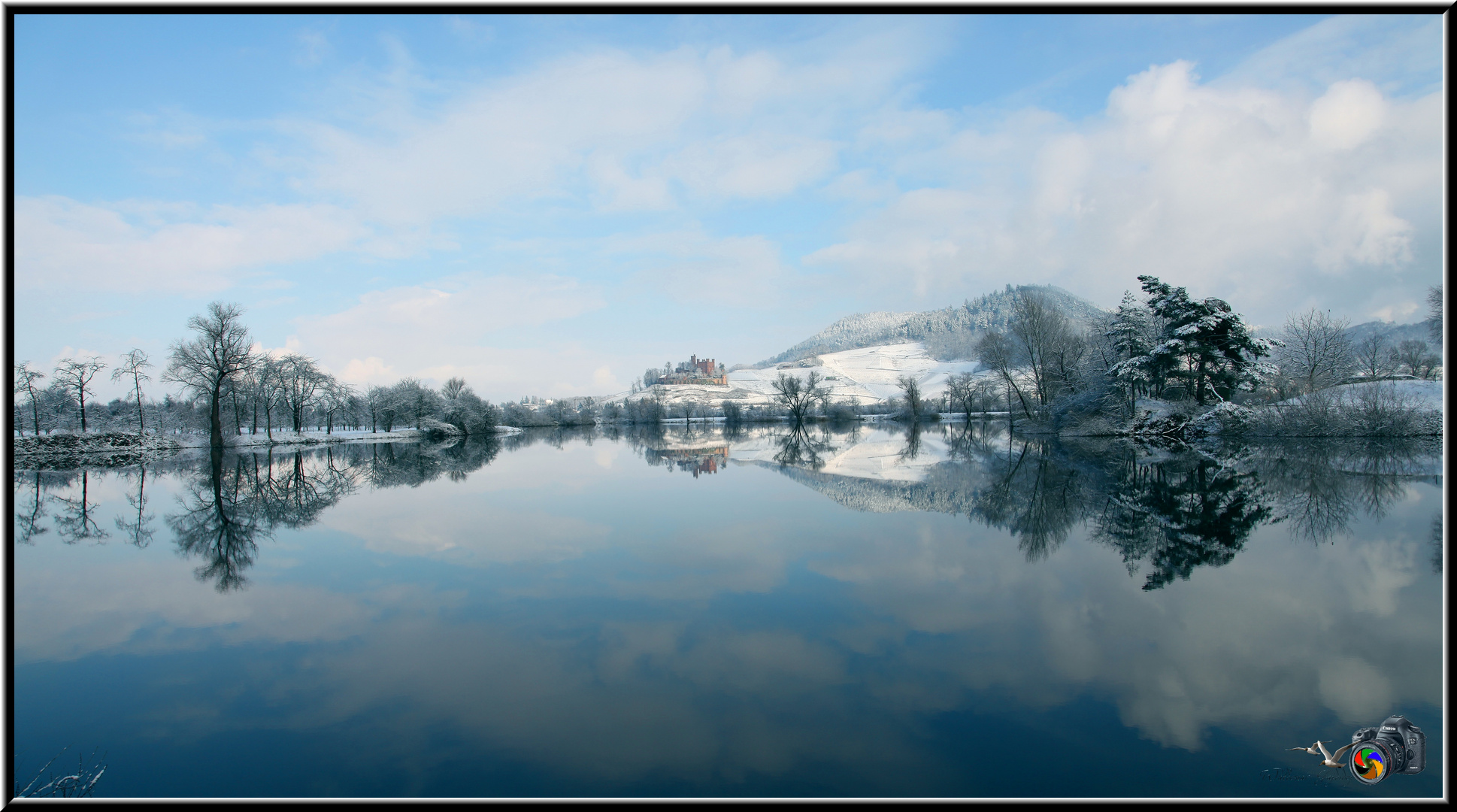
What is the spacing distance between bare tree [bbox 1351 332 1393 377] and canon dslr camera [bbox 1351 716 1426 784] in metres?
59.6

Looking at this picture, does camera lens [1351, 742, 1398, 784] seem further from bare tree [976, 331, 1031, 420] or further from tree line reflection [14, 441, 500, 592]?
bare tree [976, 331, 1031, 420]

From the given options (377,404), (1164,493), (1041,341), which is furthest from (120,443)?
(1041,341)

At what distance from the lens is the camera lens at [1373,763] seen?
3.30 metres

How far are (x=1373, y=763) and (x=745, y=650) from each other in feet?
12.4

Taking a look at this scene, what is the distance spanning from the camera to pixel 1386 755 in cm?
331

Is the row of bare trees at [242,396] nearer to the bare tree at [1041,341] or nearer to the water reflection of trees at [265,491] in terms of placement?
the water reflection of trees at [265,491]

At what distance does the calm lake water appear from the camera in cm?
343

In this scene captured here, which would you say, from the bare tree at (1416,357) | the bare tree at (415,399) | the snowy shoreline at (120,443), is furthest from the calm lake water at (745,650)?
the bare tree at (415,399)

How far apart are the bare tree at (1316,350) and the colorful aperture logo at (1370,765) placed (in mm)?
47548

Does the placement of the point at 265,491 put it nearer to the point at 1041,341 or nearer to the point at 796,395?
the point at 1041,341

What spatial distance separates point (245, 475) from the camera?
20359mm

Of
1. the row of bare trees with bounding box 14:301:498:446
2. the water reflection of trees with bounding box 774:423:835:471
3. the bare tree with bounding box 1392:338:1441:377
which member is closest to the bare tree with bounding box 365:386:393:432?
the row of bare trees with bounding box 14:301:498:446

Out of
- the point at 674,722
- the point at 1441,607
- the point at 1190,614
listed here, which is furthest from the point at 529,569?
the point at 1441,607

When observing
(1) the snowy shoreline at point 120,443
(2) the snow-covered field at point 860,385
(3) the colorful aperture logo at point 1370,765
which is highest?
(2) the snow-covered field at point 860,385
